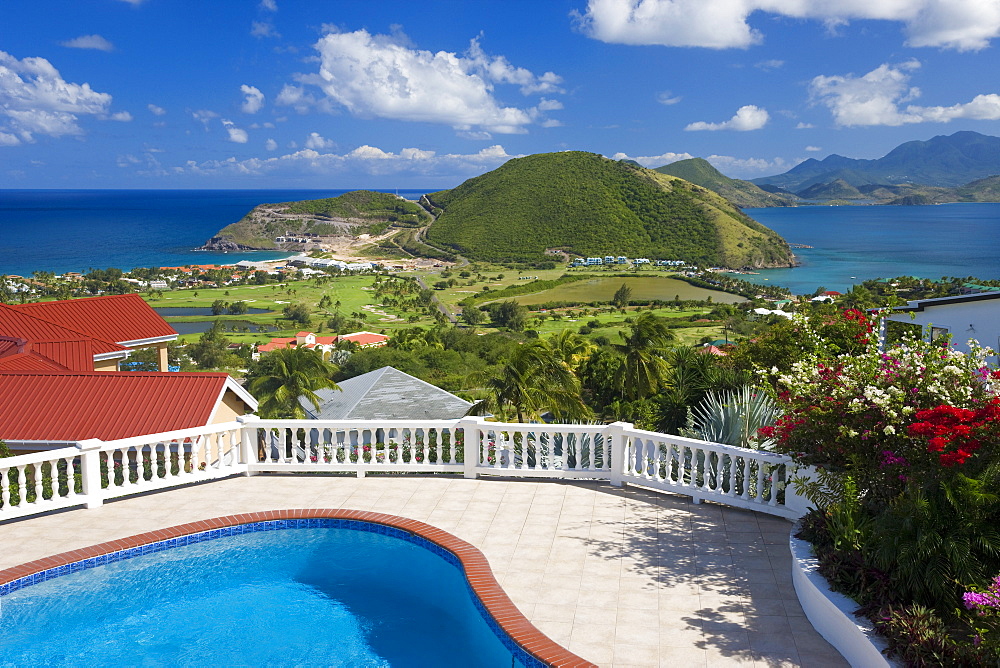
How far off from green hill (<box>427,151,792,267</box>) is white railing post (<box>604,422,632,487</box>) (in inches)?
5117

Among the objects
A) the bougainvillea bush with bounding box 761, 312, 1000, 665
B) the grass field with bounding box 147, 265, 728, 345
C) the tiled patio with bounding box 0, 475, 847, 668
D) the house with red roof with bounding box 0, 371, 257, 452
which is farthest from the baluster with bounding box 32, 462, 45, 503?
the grass field with bounding box 147, 265, 728, 345

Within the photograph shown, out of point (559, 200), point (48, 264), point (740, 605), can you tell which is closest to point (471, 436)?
point (740, 605)

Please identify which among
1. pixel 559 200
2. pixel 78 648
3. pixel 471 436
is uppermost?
pixel 559 200

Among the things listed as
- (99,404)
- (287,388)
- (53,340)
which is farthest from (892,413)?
(287,388)

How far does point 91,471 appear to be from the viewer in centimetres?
797

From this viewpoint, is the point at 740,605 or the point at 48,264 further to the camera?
the point at 48,264

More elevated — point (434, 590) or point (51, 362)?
point (51, 362)

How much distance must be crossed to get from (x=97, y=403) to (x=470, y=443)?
5.35 m

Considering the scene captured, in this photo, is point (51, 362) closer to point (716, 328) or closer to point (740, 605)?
point (740, 605)

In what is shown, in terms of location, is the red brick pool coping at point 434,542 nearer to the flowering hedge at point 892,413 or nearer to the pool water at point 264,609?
the pool water at point 264,609

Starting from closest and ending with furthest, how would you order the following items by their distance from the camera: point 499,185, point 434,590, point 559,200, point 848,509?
point 848,509
point 434,590
point 559,200
point 499,185

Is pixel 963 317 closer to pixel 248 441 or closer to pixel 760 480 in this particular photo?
pixel 760 480

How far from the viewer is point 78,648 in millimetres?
5871

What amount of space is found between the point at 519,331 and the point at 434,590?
249 feet
